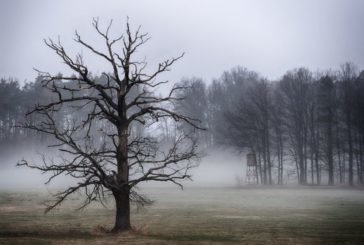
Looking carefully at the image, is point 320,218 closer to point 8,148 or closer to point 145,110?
point 145,110

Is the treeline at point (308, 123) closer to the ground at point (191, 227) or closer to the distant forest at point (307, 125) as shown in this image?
the distant forest at point (307, 125)

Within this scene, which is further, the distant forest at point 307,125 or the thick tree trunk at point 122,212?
the distant forest at point 307,125

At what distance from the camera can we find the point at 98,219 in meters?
25.7

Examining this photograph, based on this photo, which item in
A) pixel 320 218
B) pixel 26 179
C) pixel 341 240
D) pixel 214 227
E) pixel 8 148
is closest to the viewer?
pixel 341 240

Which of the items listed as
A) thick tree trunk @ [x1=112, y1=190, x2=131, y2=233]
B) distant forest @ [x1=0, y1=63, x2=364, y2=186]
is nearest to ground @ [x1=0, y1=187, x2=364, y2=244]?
thick tree trunk @ [x1=112, y1=190, x2=131, y2=233]

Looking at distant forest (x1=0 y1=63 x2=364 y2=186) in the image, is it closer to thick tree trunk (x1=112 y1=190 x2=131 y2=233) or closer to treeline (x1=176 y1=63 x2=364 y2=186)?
treeline (x1=176 y1=63 x2=364 y2=186)

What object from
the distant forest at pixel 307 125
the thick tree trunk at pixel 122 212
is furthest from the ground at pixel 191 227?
the distant forest at pixel 307 125

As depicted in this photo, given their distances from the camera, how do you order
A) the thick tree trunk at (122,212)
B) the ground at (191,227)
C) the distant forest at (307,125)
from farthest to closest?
1. the distant forest at (307,125)
2. the thick tree trunk at (122,212)
3. the ground at (191,227)

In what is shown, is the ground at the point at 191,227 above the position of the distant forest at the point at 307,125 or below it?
below

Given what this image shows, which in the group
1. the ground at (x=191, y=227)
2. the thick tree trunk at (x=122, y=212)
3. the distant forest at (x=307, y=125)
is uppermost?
the distant forest at (x=307, y=125)

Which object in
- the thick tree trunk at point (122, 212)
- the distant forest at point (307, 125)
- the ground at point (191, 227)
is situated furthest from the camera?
the distant forest at point (307, 125)

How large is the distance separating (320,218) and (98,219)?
1209 cm

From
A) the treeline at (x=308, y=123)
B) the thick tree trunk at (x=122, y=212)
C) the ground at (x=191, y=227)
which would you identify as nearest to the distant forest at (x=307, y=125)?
the treeline at (x=308, y=123)

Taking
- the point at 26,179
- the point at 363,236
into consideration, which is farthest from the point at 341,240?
the point at 26,179
